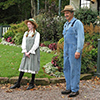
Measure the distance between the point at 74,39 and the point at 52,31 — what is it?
7077 millimetres

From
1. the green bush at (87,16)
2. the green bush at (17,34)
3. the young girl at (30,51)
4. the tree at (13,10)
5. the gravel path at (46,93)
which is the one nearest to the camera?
the gravel path at (46,93)

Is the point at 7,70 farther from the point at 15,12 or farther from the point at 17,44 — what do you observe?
the point at 15,12

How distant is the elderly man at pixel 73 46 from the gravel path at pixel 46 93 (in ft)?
1.05

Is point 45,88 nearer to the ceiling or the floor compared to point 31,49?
nearer to the floor

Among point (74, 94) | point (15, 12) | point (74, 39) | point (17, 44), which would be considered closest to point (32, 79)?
point (74, 94)

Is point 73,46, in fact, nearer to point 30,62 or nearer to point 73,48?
point 73,48

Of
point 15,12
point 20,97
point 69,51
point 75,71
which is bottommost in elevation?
point 20,97

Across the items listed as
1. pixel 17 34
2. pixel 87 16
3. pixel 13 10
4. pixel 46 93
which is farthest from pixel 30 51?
pixel 13 10

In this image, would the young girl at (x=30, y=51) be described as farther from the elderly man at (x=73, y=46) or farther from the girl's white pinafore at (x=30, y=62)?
the elderly man at (x=73, y=46)

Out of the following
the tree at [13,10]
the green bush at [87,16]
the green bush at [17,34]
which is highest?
the tree at [13,10]

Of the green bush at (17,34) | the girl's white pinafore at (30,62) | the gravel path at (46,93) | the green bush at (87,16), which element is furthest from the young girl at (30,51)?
the green bush at (17,34)

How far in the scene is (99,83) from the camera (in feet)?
19.3

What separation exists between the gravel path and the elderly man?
0.32 meters

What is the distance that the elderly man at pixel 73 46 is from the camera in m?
4.34
